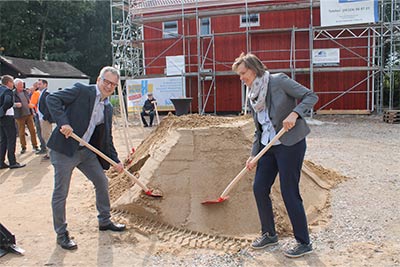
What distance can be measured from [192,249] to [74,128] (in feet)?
5.74

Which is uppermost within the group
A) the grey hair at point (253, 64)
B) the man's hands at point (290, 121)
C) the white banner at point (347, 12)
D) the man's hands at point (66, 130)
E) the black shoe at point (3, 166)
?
the white banner at point (347, 12)

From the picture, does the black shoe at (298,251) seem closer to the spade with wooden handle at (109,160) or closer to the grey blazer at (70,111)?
the spade with wooden handle at (109,160)

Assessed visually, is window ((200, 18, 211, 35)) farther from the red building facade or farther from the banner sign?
the banner sign

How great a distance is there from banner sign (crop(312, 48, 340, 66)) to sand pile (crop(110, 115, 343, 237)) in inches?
484

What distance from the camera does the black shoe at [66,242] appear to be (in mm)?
4188

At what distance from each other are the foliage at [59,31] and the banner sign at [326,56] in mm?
27611

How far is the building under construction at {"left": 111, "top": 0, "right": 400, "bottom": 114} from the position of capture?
1708cm

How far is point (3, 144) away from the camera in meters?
8.55

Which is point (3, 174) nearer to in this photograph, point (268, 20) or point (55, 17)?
point (268, 20)

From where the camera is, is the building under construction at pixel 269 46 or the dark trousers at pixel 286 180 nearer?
the dark trousers at pixel 286 180

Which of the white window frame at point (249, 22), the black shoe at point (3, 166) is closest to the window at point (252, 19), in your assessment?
the white window frame at point (249, 22)

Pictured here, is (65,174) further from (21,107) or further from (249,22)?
(249,22)

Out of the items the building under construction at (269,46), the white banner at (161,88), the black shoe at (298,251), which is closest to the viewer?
the black shoe at (298,251)

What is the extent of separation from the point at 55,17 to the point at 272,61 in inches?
1078
